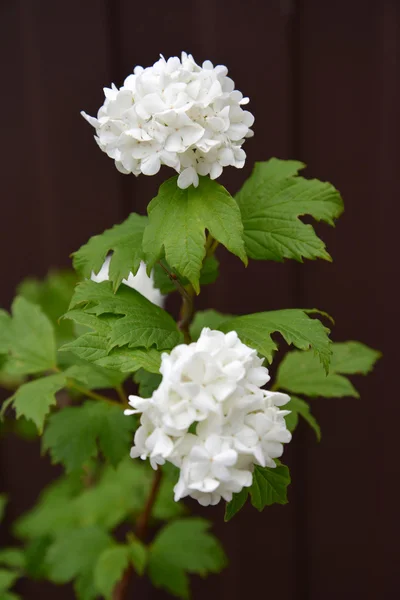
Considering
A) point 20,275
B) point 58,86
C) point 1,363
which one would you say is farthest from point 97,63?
point 1,363

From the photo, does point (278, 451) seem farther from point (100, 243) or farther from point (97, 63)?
point (97, 63)

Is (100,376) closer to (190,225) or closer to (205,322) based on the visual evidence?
(205,322)

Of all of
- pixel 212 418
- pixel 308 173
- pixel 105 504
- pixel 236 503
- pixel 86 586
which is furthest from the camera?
Result: pixel 308 173

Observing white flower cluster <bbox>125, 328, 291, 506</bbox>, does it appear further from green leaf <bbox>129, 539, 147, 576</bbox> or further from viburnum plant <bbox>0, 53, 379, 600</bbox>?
green leaf <bbox>129, 539, 147, 576</bbox>

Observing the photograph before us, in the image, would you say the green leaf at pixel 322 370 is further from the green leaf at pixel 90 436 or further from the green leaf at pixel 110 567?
the green leaf at pixel 110 567

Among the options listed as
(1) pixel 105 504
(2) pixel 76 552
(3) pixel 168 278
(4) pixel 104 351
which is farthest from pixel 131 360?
(1) pixel 105 504

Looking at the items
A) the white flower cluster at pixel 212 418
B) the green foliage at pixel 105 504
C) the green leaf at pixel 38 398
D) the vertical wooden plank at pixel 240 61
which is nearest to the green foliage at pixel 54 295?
the vertical wooden plank at pixel 240 61

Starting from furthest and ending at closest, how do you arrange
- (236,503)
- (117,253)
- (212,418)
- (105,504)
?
(105,504)
(117,253)
(236,503)
(212,418)
